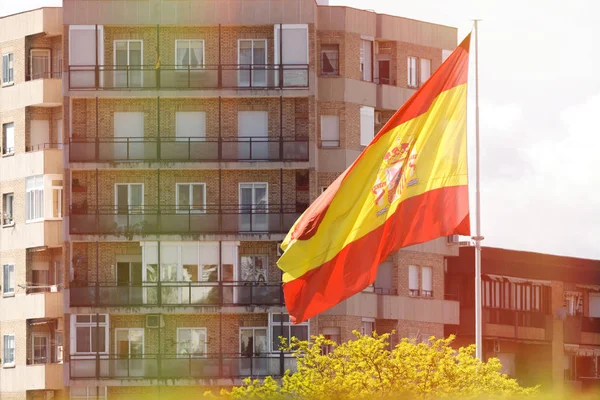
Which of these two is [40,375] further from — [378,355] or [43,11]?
[378,355]

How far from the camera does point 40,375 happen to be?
9006 cm

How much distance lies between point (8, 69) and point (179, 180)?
10.8 metres

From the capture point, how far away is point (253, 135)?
89.1m

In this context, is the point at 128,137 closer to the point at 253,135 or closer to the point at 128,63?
the point at 128,63

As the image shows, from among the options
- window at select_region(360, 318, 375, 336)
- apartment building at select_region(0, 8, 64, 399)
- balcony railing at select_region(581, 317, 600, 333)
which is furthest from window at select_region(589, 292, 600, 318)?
apartment building at select_region(0, 8, 64, 399)

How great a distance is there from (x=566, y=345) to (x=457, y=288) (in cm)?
1447

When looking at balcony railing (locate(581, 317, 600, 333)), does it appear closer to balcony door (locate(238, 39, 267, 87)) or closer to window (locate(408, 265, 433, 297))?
window (locate(408, 265, 433, 297))

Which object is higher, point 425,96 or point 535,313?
point 425,96

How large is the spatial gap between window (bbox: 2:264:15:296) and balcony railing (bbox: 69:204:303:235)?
212 inches

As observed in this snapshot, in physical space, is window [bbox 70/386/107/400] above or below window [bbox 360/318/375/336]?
below

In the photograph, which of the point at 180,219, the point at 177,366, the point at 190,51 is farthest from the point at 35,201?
the point at 177,366

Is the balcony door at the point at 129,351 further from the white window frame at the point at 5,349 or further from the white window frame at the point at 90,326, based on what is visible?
the white window frame at the point at 5,349

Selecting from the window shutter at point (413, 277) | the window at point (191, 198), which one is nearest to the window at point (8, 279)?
the window at point (191, 198)

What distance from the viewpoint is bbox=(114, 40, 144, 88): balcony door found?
8919cm
